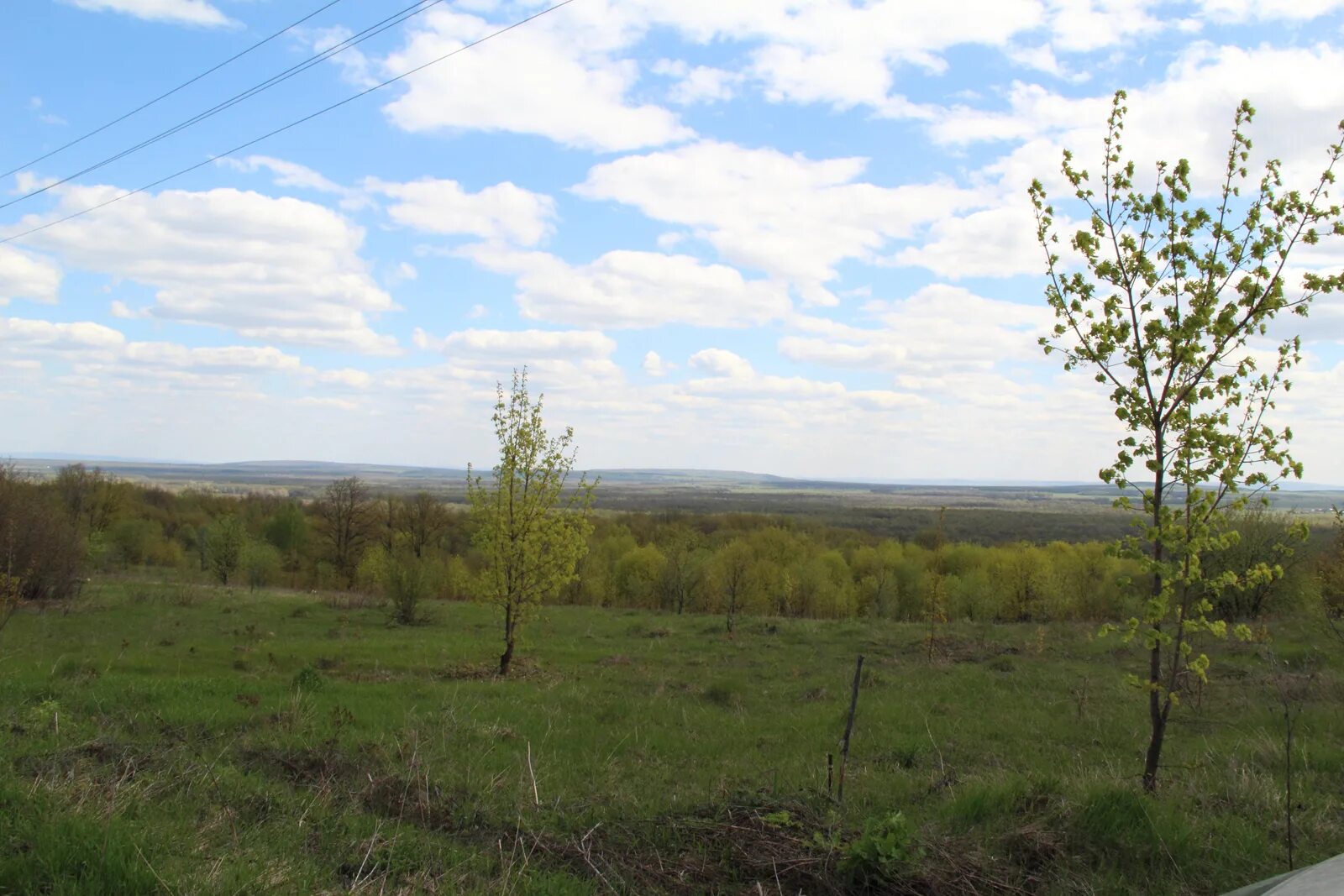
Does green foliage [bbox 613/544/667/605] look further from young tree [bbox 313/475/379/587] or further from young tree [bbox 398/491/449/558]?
young tree [bbox 313/475/379/587]

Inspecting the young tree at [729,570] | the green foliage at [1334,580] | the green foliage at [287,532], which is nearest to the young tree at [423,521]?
the green foliage at [287,532]

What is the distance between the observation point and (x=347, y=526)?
178ft

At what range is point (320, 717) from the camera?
9898 mm

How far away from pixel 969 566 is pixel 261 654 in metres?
47.5

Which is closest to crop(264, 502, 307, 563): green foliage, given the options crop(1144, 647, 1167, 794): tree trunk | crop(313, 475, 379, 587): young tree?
crop(313, 475, 379, 587): young tree

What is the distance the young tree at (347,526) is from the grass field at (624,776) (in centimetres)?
3680

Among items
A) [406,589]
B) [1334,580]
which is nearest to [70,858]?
[406,589]

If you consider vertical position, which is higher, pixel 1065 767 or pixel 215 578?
pixel 1065 767

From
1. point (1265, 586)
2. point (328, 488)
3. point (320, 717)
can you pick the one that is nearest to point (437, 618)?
point (320, 717)

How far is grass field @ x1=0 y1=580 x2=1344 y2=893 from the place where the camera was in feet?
15.3

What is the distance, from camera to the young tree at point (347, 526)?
5409 cm

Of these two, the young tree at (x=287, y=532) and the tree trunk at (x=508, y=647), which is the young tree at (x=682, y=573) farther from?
the young tree at (x=287, y=532)

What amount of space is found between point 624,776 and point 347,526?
50.7 metres

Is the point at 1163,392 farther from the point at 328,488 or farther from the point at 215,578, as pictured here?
the point at 328,488
